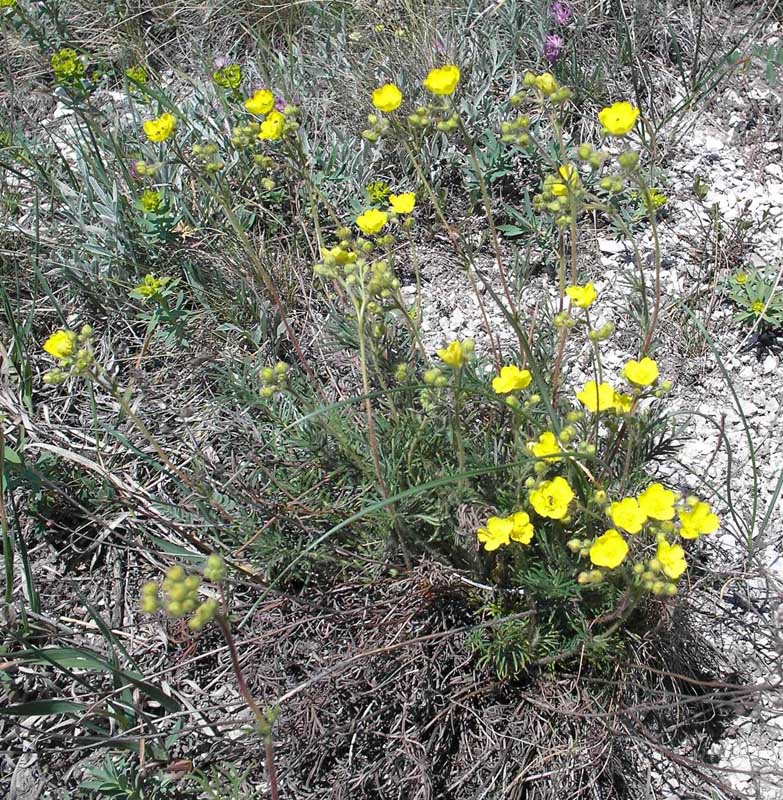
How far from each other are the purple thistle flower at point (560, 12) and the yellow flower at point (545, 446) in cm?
239

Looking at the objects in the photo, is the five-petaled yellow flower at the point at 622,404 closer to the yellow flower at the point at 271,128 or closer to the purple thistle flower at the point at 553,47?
the yellow flower at the point at 271,128

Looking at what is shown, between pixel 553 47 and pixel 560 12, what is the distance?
0.21 meters

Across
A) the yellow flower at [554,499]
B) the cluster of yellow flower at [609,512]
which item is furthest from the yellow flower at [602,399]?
the yellow flower at [554,499]

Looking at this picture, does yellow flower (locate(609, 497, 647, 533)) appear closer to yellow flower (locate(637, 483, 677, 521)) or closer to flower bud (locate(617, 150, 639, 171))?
yellow flower (locate(637, 483, 677, 521))

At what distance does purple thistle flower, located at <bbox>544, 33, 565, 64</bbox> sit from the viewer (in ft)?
11.0

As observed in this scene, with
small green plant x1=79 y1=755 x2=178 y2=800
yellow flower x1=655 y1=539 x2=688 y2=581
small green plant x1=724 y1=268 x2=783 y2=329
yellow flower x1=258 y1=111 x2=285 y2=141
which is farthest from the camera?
small green plant x1=724 y1=268 x2=783 y2=329

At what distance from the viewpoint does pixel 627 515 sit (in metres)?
1.82

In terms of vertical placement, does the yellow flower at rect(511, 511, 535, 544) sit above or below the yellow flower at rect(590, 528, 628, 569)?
below

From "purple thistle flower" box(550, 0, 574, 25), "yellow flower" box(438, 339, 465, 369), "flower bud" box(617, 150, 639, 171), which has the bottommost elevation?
"yellow flower" box(438, 339, 465, 369)

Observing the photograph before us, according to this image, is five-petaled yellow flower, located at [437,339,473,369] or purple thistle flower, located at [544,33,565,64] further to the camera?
purple thistle flower, located at [544,33,565,64]

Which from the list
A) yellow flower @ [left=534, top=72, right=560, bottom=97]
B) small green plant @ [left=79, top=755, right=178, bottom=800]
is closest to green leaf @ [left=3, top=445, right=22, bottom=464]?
small green plant @ [left=79, top=755, right=178, bottom=800]

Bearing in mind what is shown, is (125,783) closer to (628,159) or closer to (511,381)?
(511,381)

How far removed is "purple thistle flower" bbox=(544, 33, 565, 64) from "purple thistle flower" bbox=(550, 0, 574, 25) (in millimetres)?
74

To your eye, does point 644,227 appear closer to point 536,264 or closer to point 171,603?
point 536,264
